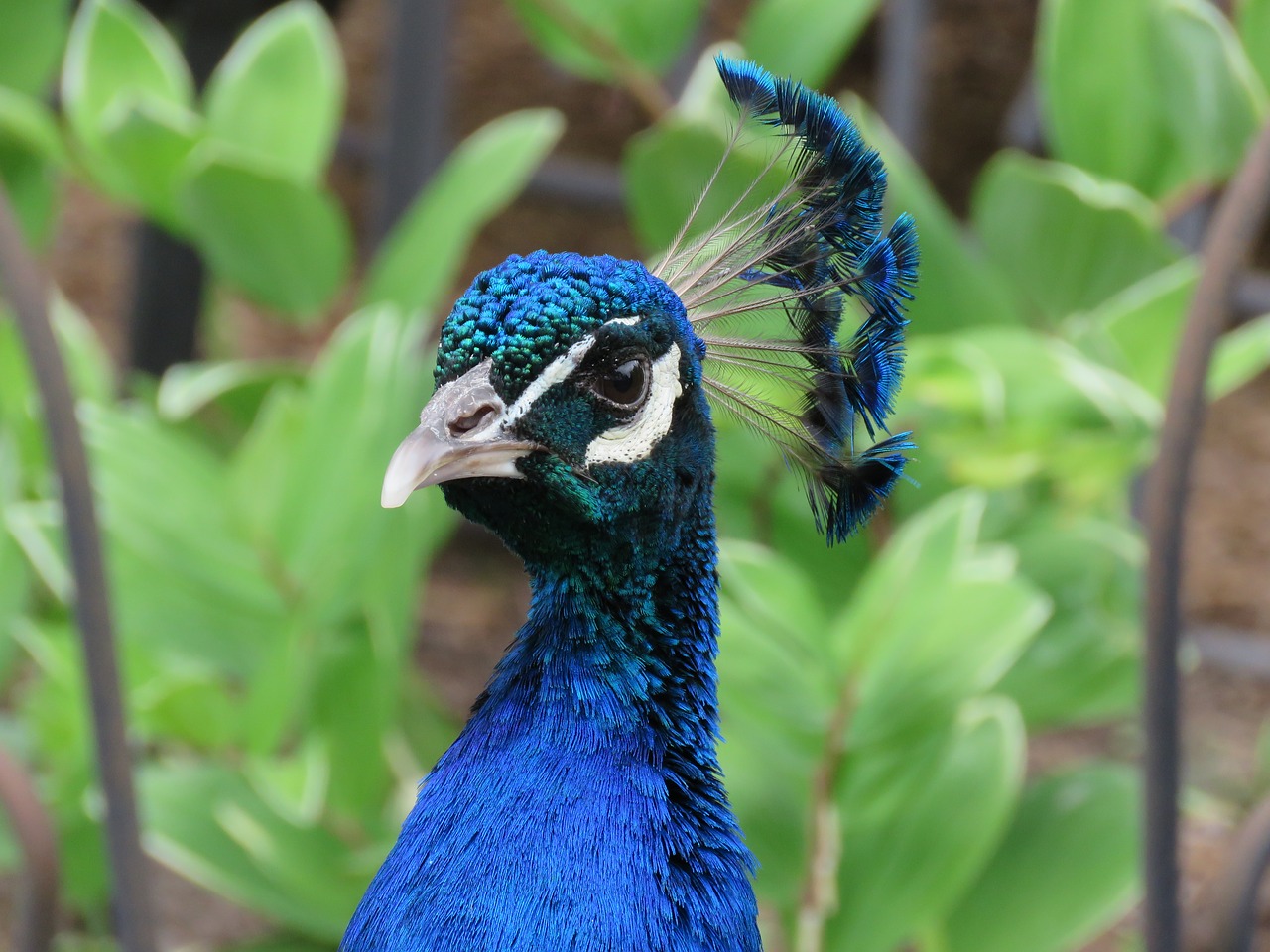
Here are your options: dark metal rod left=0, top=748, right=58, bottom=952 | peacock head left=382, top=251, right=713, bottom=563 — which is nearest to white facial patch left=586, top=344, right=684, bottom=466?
peacock head left=382, top=251, right=713, bottom=563

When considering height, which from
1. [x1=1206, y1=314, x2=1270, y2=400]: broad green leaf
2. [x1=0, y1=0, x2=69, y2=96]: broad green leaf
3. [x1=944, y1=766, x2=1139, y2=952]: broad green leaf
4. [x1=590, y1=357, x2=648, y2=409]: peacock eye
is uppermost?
[x1=0, y1=0, x2=69, y2=96]: broad green leaf

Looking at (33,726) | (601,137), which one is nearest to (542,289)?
(33,726)

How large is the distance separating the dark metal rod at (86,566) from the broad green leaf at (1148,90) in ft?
2.38

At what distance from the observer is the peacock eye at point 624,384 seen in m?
0.51

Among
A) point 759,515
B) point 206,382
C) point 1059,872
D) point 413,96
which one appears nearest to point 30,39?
point 206,382

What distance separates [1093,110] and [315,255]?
0.62 meters

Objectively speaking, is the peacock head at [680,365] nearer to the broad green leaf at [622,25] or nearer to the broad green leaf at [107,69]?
the broad green leaf at [622,25]

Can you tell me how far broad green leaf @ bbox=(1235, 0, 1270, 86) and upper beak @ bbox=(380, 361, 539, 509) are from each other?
770mm

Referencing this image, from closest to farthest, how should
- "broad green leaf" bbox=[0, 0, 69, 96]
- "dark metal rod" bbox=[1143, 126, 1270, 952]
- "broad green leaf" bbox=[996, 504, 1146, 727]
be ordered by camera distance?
"dark metal rod" bbox=[1143, 126, 1270, 952] < "broad green leaf" bbox=[996, 504, 1146, 727] < "broad green leaf" bbox=[0, 0, 69, 96]

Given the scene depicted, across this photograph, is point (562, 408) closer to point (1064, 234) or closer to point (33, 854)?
point (33, 854)

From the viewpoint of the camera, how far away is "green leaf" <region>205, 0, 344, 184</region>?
1.06 meters

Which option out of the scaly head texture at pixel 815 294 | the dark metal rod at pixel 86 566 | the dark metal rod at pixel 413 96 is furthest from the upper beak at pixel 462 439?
the dark metal rod at pixel 413 96

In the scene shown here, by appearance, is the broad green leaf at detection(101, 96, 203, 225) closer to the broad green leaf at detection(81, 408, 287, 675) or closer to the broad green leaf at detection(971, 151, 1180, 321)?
the broad green leaf at detection(81, 408, 287, 675)

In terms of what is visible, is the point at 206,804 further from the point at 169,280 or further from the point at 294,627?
the point at 169,280
